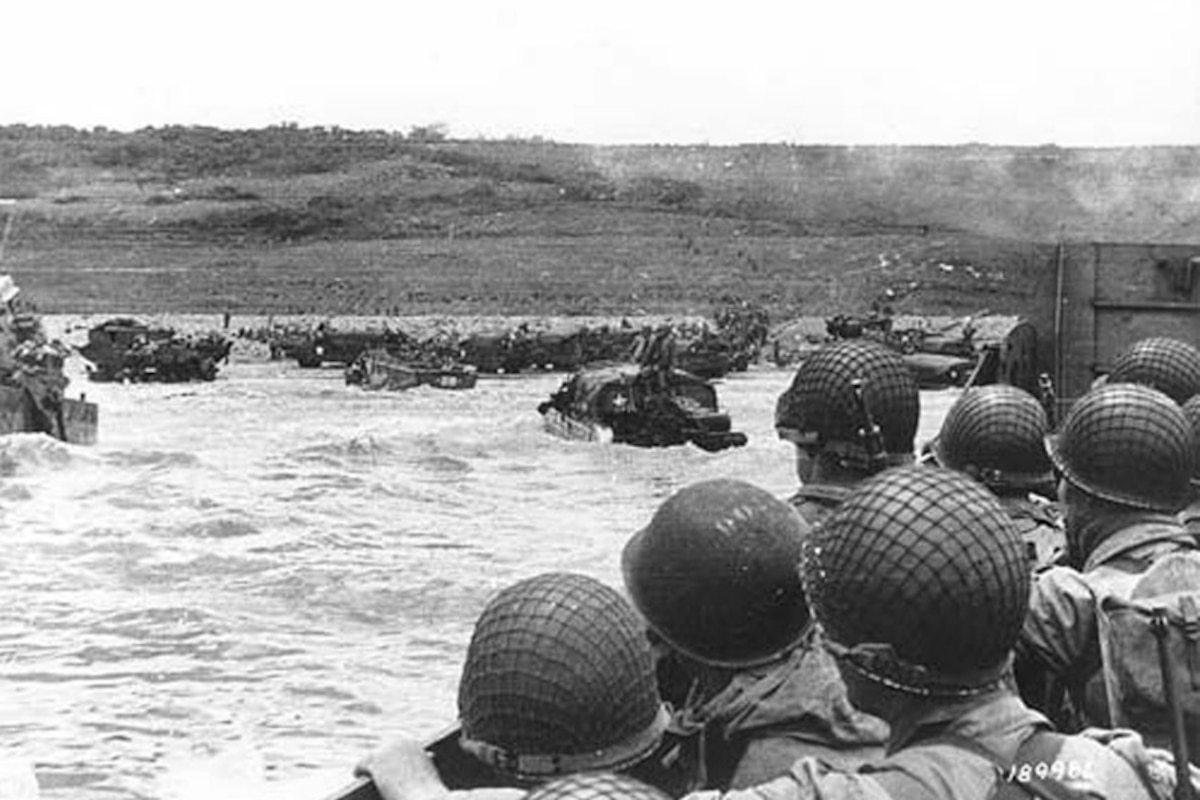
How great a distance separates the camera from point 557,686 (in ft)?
10.7

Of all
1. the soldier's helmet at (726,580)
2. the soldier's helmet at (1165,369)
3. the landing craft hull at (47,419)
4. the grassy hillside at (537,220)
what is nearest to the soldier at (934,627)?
the soldier's helmet at (726,580)

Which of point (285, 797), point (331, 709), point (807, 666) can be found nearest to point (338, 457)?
point (331, 709)

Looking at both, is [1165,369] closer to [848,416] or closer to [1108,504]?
[848,416]

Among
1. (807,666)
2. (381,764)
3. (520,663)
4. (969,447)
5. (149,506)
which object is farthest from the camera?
(149,506)

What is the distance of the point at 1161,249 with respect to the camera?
1136 cm

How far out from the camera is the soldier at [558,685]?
324 cm

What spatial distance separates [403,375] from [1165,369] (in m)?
33.3

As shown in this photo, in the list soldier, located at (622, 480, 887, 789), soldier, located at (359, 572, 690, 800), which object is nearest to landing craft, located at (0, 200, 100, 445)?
soldier, located at (622, 480, 887, 789)

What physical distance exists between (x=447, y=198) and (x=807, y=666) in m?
76.3

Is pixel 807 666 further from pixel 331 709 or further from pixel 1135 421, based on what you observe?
pixel 331 709

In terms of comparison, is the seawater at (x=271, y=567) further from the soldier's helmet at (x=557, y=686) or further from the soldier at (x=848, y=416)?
the soldier's helmet at (x=557, y=686)

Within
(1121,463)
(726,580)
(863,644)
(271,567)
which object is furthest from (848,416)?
(271,567)

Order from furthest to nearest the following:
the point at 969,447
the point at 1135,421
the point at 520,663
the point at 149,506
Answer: the point at 149,506 → the point at 969,447 → the point at 1135,421 → the point at 520,663

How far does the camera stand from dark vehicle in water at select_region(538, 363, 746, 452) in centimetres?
2597
